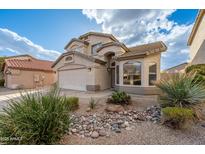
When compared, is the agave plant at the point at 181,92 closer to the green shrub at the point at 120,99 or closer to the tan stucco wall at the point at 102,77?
the green shrub at the point at 120,99

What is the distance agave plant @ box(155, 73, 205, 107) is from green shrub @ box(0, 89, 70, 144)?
4523mm

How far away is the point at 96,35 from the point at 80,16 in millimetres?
7988

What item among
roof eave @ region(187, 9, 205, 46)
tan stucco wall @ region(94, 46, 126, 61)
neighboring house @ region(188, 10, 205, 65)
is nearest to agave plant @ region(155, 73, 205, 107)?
tan stucco wall @ region(94, 46, 126, 61)

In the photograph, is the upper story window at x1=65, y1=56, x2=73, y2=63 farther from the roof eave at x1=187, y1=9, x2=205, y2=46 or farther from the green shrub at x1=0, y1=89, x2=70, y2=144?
the roof eave at x1=187, y1=9, x2=205, y2=46

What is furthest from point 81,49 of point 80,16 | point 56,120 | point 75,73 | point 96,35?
point 56,120

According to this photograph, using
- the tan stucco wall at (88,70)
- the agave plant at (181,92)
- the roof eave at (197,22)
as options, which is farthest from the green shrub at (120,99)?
the roof eave at (197,22)

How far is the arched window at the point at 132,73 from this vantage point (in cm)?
1070

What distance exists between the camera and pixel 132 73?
36.2 ft

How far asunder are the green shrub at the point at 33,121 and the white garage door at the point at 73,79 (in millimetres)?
9053

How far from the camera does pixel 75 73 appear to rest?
13.9 metres

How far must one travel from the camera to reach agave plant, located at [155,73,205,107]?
5773 mm

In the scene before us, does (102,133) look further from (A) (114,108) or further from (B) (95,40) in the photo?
(B) (95,40)
